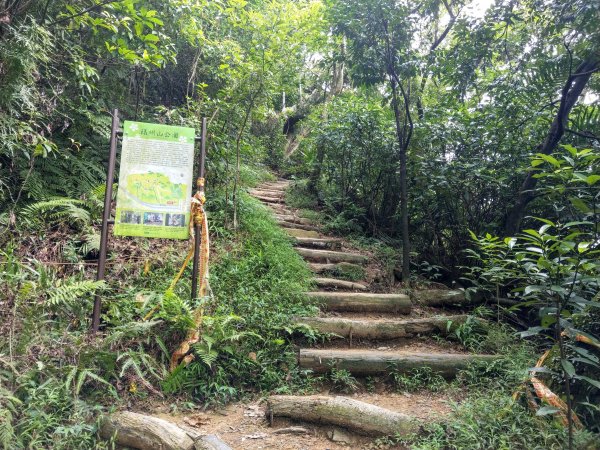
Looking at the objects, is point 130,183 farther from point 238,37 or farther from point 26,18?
point 238,37

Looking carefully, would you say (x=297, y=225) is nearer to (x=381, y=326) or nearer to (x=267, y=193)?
(x=267, y=193)

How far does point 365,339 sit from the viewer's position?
4.21 meters

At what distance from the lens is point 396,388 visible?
3.56 metres

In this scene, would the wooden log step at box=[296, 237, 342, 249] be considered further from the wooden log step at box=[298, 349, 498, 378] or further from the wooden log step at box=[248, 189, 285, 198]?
the wooden log step at box=[248, 189, 285, 198]

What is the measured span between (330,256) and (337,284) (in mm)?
826

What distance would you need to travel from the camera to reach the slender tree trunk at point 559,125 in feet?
14.2

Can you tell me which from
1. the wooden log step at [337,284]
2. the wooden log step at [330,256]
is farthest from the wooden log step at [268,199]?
the wooden log step at [337,284]

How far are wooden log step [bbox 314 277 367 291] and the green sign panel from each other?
220cm

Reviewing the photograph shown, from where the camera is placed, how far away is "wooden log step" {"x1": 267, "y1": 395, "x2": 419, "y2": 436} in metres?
2.81

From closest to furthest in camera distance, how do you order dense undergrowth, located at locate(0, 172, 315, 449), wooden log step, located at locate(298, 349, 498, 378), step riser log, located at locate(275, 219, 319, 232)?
dense undergrowth, located at locate(0, 172, 315, 449) → wooden log step, located at locate(298, 349, 498, 378) → step riser log, located at locate(275, 219, 319, 232)

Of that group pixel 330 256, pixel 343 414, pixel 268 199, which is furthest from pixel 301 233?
pixel 343 414

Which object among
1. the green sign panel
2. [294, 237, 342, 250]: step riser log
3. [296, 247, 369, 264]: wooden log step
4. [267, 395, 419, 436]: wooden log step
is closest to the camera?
[267, 395, 419, 436]: wooden log step

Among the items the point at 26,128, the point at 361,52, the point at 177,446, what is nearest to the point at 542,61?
the point at 361,52

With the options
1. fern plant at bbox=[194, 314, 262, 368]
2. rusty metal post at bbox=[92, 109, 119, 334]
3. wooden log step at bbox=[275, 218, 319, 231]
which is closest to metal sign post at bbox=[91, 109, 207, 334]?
rusty metal post at bbox=[92, 109, 119, 334]
